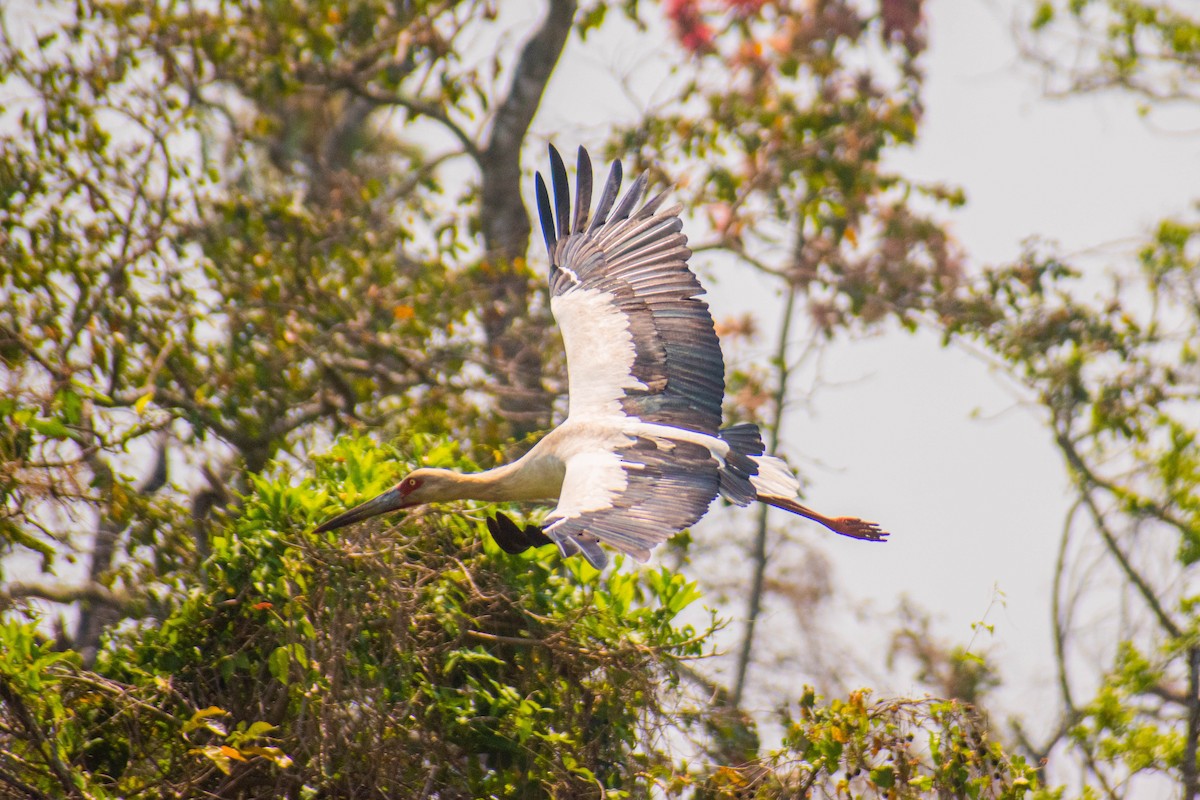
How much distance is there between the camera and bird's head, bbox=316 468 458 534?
429 centimetres

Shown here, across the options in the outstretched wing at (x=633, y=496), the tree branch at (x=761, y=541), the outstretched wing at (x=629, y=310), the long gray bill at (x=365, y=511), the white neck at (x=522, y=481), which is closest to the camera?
the outstretched wing at (x=633, y=496)

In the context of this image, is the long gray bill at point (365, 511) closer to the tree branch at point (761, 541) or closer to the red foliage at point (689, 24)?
the tree branch at point (761, 541)

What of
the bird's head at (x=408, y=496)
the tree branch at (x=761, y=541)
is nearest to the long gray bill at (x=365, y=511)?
the bird's head at (x=408, y=496)

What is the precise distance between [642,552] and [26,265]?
2.98m

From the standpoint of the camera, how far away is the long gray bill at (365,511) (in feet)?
13.9

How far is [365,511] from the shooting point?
4.33 m

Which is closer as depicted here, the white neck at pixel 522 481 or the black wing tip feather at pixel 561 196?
the white neck at pixel 522 481

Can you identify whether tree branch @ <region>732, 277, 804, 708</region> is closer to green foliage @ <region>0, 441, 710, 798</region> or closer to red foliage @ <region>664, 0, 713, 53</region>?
red foliage @ <region>664, 0, 713, 53</region>

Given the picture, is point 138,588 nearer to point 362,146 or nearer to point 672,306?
point 672,306

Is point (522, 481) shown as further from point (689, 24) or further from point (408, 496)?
point (689, 24)

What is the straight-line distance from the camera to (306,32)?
763 centimetres

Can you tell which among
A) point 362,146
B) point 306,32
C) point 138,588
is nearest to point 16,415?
point 138,588

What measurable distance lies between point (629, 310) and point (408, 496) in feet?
4.49

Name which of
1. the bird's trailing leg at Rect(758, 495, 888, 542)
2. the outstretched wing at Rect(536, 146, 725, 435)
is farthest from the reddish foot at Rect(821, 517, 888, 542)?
the outstretched wing at Rect(536, 146, 725, 435)
